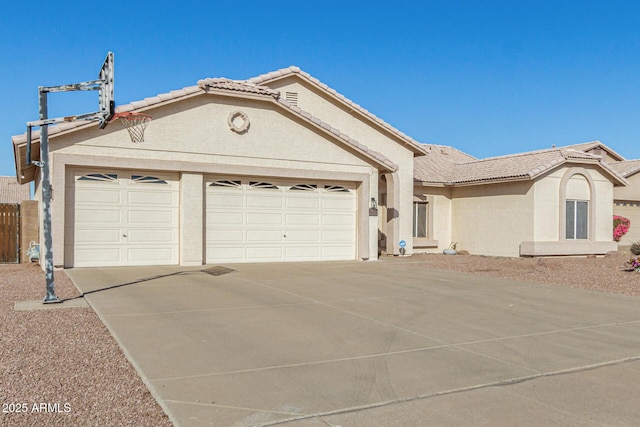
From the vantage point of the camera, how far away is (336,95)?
71.6 ft

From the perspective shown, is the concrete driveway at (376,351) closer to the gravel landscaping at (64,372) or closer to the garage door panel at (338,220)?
the gravel landscaping at (64,372)

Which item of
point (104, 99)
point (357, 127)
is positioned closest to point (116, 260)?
point (104, 99)

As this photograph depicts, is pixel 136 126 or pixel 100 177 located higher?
pixel 136 126

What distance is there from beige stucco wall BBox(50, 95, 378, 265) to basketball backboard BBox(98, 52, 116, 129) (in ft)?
18.6

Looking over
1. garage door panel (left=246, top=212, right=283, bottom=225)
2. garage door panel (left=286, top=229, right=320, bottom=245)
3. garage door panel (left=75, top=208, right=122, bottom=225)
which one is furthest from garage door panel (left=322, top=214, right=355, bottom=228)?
garage door panel (left=75, top=208, right=122, bottom=225)

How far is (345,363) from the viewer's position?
20.9ft

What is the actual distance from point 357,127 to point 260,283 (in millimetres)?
11050

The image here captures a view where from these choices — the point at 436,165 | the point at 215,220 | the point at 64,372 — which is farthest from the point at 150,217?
the point at 436,165

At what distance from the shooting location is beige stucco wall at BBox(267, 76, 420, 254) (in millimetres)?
21719

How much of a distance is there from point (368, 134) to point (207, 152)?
781 cm

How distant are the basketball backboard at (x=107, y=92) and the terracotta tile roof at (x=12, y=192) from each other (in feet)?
154

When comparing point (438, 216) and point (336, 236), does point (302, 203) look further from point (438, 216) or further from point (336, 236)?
point (438, 216)

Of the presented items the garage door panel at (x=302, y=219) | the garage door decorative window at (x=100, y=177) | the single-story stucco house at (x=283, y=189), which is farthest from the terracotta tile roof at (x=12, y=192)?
the garage door panel at (x=302, y=219)

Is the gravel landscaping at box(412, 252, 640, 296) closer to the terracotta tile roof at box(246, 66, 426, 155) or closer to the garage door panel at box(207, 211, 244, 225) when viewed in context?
the terracotta tile roof at box(246, 66, 426, 155)
